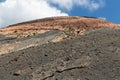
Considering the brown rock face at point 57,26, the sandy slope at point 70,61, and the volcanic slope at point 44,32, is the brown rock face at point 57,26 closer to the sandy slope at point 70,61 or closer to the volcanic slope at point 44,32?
the volcanic slope at point 44,32

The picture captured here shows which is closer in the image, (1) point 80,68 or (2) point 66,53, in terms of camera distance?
(1) point 80,68

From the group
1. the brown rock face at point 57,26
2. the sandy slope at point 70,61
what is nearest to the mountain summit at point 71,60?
the sandy slope at point 70,61

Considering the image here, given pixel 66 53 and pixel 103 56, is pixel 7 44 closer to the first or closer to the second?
pixel 66 53

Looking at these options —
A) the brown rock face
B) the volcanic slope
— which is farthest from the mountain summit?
the brown rock face

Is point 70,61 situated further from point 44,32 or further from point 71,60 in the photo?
point 44,32

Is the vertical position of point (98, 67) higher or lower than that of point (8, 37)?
lower

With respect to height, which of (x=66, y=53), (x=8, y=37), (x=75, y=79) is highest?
(x=8, y=37)

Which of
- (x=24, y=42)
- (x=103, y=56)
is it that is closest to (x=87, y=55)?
(x=103, y=56)

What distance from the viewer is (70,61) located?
19391 millimetres

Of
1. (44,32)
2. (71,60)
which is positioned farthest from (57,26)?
(71,60)

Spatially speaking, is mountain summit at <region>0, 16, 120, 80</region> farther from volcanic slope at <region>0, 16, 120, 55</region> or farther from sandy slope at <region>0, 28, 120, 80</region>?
volcanic slope at <region>0, 16, 120, 55</region>

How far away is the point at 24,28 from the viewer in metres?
31.2

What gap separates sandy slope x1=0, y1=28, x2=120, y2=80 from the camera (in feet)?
59.7

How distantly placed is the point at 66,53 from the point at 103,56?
201cm
